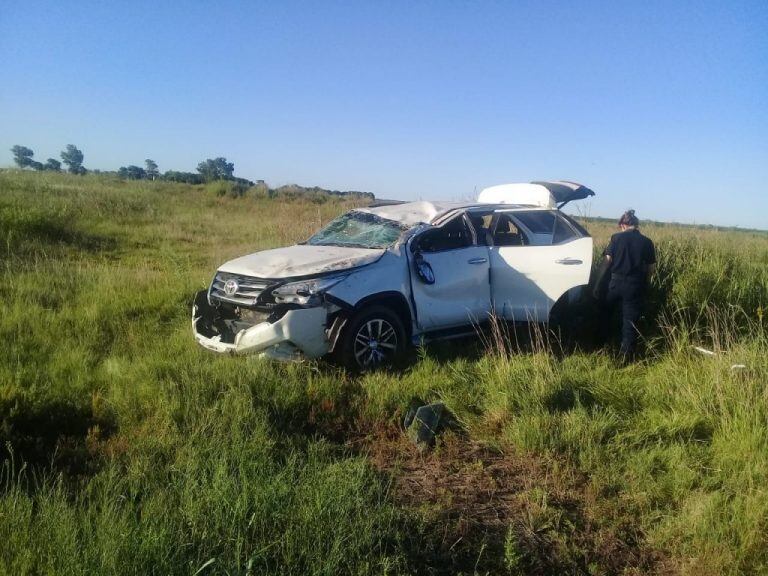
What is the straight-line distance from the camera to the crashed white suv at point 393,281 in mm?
4887

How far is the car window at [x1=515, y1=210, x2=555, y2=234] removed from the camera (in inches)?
261

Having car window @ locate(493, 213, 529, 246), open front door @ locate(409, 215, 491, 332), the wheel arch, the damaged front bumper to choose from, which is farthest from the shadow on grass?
car window @ locate(493, 213, 529, 246)

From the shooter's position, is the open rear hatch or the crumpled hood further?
the open rear hatch

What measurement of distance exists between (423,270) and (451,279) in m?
0.39

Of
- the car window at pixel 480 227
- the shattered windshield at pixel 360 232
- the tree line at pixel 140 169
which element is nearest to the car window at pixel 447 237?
the car window at pixel 480 227

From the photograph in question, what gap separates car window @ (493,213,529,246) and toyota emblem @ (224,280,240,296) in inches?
121

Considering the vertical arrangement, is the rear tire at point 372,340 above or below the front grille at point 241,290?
below

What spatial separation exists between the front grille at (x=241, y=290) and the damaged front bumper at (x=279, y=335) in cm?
15

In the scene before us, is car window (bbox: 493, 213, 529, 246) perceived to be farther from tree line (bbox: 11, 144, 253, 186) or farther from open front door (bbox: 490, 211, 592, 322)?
tree line (bbox: 11, 144, 253, 186)

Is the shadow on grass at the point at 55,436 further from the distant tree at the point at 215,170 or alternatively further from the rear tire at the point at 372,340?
the distant tree at the point at 215,170

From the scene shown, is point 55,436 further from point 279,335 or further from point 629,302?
point 629,302

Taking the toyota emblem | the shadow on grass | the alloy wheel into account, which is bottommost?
the shadow on grass

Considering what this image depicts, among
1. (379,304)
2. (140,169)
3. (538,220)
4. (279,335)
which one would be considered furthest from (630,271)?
(140,169)

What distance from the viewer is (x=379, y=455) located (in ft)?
12.9
